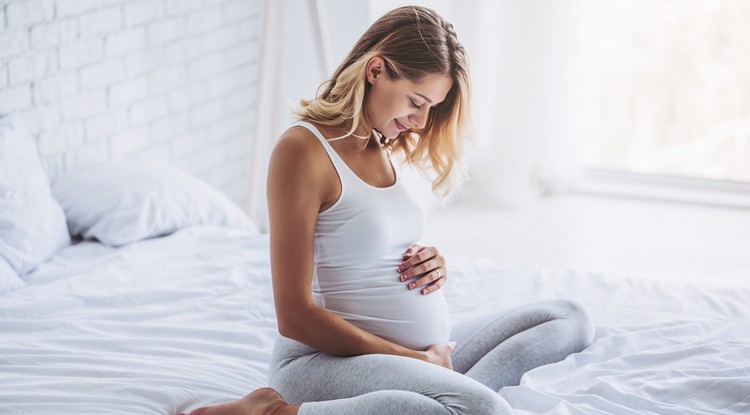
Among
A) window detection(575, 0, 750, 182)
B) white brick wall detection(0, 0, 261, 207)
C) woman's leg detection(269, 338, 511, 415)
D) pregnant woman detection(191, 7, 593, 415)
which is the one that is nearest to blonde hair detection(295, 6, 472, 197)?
pregnant woman detection(191, 7, 593, 415)

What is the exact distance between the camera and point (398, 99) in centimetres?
163

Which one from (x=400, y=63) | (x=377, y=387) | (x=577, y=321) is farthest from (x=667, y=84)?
(x=377, y=387)

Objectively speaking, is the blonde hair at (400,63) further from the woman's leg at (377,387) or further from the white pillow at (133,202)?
the white pillow at (133,202)

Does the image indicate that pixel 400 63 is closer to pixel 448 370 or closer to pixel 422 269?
pixel 422 269

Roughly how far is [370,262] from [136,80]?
63.4 inches

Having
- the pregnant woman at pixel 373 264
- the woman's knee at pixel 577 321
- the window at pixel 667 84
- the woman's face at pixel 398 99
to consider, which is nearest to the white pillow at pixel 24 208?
the pregnant woman at pixel 373 264

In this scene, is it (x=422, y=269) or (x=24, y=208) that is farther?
(x=24, y=208)

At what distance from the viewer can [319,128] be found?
1621 millimetres

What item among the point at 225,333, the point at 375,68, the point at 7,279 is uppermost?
the point at 375,68

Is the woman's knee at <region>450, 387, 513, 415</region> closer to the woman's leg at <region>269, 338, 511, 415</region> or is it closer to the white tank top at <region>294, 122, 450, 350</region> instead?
the woman's leg at <region>269, 338, 511, 415</region>

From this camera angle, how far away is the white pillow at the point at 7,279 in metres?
2.06

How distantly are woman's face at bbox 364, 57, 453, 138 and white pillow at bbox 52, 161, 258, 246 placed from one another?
1.02 meters

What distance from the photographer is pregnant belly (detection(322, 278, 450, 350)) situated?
1.60 m

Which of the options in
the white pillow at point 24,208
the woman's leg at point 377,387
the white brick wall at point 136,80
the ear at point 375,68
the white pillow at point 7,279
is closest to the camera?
the woman's leg at point 377,387
